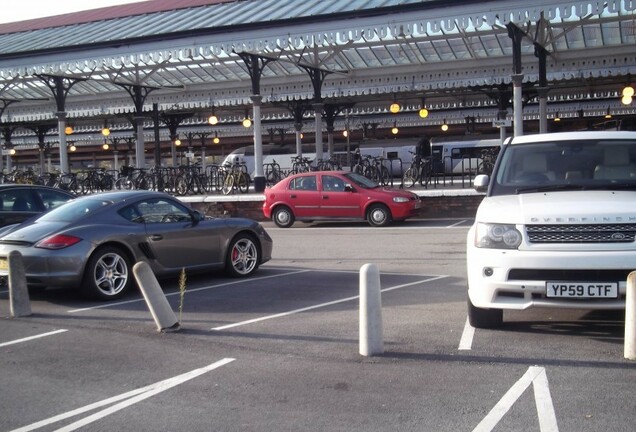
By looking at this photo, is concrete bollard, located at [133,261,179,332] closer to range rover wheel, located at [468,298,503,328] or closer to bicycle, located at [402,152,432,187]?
range rover wheel, located at [468,298,503,328]

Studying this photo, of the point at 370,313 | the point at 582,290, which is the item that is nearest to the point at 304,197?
the point at 370,313

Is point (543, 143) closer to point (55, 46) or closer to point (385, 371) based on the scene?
point (385, 371)

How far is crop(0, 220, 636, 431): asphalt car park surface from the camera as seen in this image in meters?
5.03

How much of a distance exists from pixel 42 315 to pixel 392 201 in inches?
478

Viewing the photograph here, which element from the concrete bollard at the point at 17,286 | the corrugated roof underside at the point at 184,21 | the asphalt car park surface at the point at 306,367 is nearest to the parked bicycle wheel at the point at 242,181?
the corrugated roof underside at the point at 184,21

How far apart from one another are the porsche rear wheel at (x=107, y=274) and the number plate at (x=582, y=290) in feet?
18.4

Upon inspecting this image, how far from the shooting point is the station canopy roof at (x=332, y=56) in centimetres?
2041

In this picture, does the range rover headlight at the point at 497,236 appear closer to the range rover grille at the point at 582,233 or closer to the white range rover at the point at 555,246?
the white range rover at the point at 555,246

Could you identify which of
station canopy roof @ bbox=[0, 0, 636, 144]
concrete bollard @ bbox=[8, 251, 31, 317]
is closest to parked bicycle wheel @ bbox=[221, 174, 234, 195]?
station canopy roof @ bbox=[0, 0, 636, 144]

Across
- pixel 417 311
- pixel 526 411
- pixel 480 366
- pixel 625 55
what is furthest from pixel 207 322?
pixel 625 55

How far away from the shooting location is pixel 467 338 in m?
7.01

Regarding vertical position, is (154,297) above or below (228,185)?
below

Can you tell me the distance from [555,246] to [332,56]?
19.4 m

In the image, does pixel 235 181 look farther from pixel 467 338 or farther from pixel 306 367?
pixel 306 367
